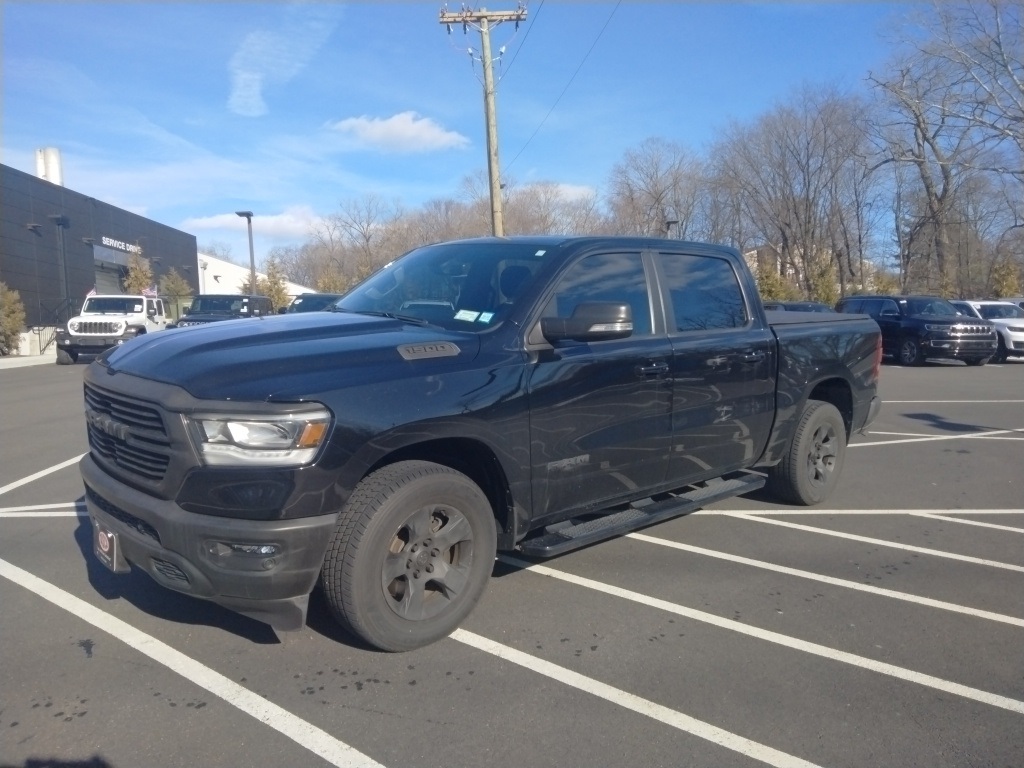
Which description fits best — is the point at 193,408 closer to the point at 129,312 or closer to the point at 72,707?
the point at 72,707

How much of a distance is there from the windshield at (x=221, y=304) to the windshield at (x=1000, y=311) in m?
20.4

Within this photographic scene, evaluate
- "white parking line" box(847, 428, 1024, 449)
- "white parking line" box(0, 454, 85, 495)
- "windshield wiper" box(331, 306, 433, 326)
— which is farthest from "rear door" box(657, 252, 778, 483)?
"white parking line" box(0, 454, 85, 495)

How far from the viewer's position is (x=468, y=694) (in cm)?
357

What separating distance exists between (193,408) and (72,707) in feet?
4.24

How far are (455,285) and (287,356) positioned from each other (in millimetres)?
1356

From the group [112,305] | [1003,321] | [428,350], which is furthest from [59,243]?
[428,350]

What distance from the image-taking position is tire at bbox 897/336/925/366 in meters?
21.0

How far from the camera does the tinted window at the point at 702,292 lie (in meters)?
5.33

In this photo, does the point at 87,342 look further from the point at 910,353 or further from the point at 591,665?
the point at 591,665

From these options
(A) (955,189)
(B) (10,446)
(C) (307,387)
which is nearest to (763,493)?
(C) (307,387)

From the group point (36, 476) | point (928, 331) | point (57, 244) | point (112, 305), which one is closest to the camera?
point (36, 476)

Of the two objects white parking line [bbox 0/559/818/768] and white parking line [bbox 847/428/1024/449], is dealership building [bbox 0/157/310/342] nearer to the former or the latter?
white parking line [bbox 847/428/1024/449]

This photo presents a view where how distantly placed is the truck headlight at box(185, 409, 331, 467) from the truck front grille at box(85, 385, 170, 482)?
0.22 m

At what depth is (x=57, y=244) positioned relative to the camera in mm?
36219
